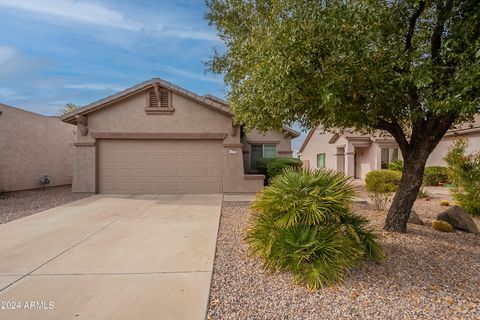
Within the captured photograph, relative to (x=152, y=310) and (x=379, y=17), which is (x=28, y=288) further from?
(x=379, y=17)

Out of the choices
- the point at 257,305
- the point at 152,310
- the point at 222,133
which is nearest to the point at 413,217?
the point at 257,305

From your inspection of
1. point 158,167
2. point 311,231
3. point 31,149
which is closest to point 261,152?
point 158,167

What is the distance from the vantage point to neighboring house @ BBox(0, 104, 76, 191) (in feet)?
38.2

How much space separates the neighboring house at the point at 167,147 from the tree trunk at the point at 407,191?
20.7ft

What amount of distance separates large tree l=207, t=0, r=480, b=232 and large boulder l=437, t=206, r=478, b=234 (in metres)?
2.17

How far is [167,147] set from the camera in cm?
1145

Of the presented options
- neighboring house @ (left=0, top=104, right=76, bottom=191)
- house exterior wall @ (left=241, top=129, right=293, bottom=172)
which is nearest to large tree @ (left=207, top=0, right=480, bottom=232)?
house exterior wall @ (left=241, top=129, right=293, bottom=172)

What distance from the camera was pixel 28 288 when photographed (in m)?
3.44

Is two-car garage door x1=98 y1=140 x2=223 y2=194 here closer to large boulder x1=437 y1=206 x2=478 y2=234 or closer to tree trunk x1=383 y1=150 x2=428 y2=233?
tree trunk x1=383 y1=150 x2=428 y2=233

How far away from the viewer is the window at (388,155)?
59.8 ft

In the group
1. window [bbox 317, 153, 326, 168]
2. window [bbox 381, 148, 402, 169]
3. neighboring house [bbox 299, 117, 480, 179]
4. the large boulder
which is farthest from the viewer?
window [bbox 317, 153, 326, 168]

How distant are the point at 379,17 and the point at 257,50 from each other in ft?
7.32

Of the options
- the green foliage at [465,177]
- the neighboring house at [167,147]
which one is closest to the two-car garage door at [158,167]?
the neighboring house at [167,147]

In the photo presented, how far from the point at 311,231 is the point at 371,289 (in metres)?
1.01
